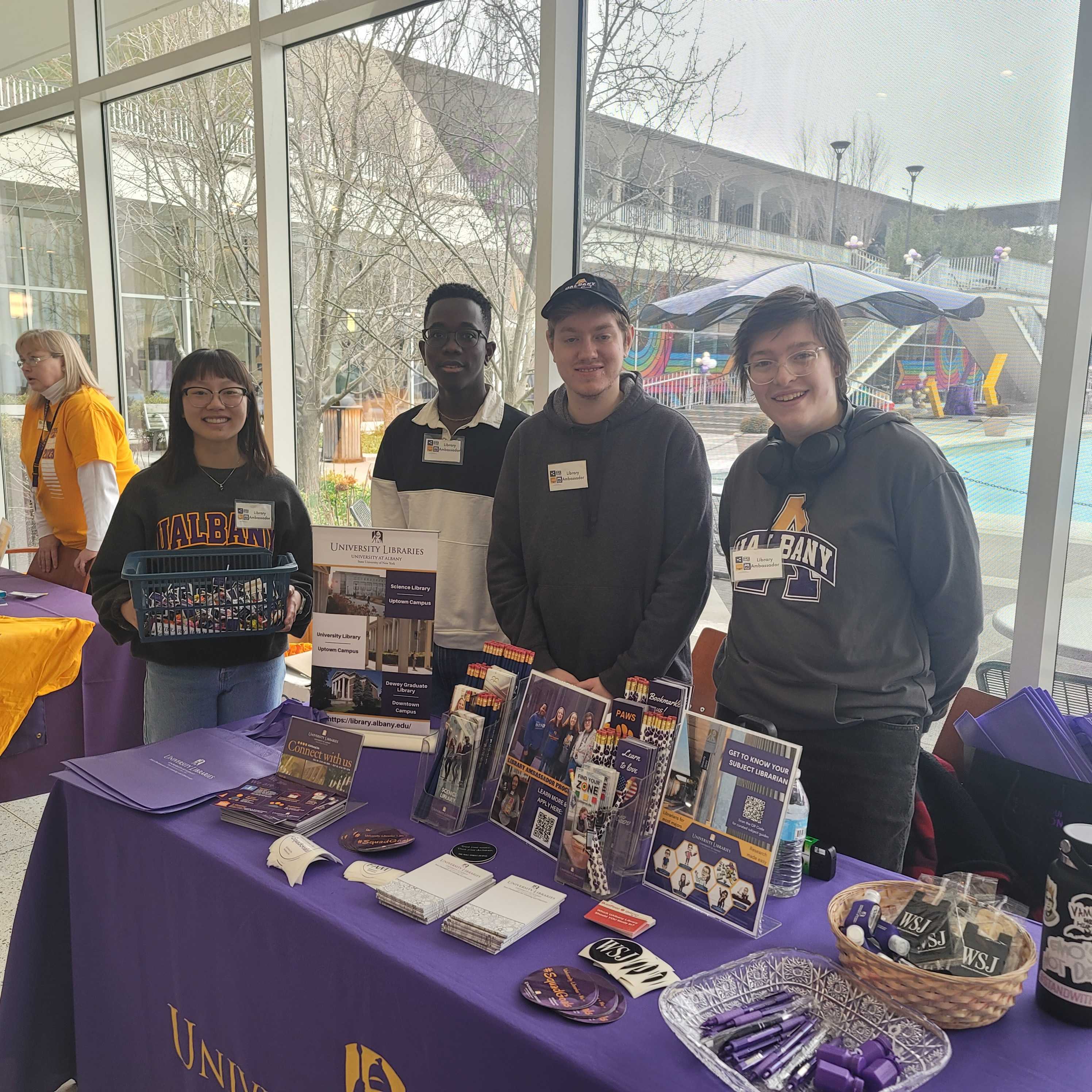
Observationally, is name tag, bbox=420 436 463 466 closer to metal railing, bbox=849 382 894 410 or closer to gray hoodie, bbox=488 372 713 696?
gray hoodie, bbox=488 372 713 696

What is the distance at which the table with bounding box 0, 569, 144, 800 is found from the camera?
3066 millimetres

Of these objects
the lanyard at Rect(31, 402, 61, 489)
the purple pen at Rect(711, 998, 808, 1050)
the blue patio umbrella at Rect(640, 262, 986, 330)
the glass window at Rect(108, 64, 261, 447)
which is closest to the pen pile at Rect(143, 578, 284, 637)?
the blue patio umbrella at Rect(640, 262, 986, 330)

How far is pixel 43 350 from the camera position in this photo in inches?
142

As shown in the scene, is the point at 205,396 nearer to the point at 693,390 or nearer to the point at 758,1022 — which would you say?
the point at 693,390

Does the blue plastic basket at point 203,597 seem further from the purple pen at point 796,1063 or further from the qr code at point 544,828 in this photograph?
the purple pen at point 796,1063

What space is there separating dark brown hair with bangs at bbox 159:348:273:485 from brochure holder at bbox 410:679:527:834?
1014 mm

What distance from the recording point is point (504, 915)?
119 cm

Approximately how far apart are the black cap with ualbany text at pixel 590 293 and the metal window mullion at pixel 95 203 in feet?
12.3

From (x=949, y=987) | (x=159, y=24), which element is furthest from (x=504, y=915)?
(x=159, y=24)

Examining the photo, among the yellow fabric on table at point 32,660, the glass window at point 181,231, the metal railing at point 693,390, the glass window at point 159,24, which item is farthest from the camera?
the glass window at point 181,231

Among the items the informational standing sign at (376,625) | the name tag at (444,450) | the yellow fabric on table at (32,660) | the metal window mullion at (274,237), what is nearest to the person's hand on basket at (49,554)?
the yellow fabric on table at (32,660)

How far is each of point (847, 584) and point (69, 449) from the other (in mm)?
3285

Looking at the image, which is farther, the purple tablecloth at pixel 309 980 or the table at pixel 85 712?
the table at pixel 85 712

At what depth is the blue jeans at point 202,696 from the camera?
7.18 feet
